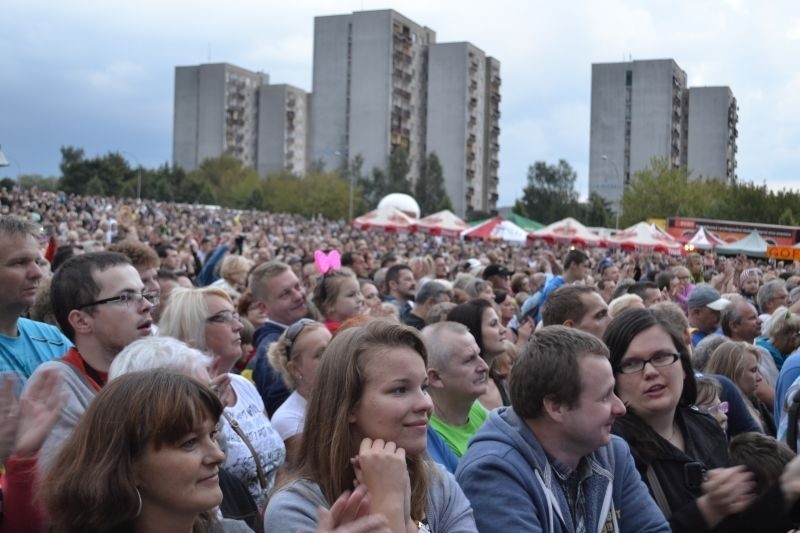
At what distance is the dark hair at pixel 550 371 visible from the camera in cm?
361

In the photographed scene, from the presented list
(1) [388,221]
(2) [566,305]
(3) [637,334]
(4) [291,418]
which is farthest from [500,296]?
(1) [388,221]

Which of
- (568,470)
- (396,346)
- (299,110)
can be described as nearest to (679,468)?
(568,470)

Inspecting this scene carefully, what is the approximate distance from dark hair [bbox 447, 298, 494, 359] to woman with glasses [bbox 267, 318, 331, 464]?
48.5 inches

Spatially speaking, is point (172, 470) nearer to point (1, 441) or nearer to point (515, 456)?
point (1, 441)

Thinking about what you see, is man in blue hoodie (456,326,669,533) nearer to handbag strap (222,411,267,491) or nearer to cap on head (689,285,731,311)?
handbag strap (222,411,267,491)

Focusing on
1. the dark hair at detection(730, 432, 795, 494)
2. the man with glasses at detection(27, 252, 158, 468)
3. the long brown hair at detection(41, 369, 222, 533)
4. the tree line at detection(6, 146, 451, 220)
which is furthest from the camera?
the tree line at detection(6, 146, 451, 220)

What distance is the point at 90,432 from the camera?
2637 millimetres

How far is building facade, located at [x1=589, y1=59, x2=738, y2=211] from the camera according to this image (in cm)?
10625

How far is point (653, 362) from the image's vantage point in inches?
168

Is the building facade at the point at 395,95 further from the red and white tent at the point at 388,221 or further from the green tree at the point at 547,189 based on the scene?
the red and white tent at the point at 388,221

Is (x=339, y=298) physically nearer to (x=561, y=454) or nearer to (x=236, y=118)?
(x=561, y=454)

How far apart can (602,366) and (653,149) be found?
4252 inches

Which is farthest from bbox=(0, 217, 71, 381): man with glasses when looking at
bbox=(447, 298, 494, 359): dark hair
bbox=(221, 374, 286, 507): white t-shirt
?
bbox=(447, 298, 494, 359): dark hair

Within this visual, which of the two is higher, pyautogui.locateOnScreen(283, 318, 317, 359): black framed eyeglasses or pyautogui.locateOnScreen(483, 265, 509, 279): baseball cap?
pyautogui.locateOnScreen(483, 265, 509, 279): baseball cap
